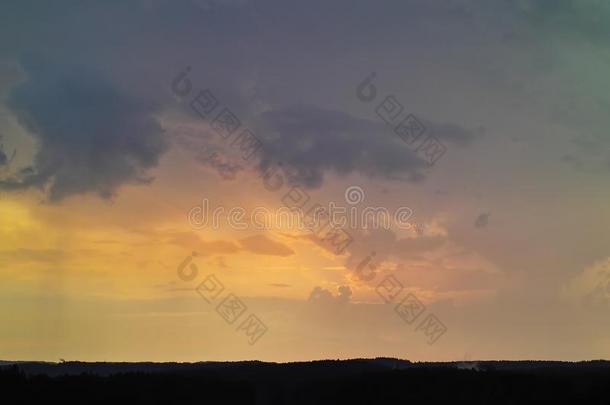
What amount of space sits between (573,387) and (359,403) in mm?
24627

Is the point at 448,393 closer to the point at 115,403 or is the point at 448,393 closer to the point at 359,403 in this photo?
the point at 359,403

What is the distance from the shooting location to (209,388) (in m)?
73.3

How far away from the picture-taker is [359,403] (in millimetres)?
74938

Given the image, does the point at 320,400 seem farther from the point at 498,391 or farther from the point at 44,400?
the point at 44,400

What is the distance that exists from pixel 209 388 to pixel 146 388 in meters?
10.9

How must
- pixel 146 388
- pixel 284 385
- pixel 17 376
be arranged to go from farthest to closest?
1. pixel 284 385
2. pixel 146 388
3. pixel 17 376

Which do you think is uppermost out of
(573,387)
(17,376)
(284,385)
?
(284,385)

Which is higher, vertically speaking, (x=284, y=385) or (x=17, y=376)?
(x=284, y=385)

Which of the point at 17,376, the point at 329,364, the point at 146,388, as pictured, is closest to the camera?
the point at 17,376

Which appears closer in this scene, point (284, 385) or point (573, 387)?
point (573, 387)

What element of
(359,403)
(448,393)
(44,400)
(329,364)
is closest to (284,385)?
(329,364)

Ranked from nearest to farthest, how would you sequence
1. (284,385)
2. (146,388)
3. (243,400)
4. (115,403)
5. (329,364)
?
(115,403) → (146,388) → (243,400) → (284,385) → (329,364)

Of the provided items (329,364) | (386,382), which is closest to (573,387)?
(386,382)

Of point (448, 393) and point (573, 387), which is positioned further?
point (448, 393)
